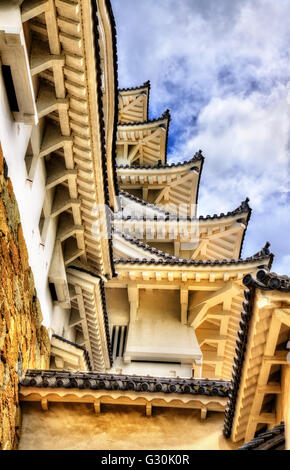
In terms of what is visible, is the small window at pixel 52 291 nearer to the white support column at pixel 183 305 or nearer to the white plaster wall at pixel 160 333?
the white plaster wall at pixel 160 333

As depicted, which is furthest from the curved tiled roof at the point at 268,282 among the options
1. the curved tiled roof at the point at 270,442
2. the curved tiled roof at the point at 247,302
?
the curved tiled roof at the point at 270,442

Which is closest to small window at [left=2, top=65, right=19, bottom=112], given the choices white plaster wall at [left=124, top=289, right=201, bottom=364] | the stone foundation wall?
the stone foundation wall

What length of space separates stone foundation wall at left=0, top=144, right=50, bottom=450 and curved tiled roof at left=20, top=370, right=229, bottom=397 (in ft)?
1.17

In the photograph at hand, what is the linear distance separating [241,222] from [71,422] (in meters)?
13.8

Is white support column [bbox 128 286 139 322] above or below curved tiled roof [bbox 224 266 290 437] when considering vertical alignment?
above

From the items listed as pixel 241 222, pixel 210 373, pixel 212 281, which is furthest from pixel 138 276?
pixel 241 222

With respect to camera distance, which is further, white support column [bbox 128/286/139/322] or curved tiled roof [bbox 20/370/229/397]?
white support column [bbox 128/286/139/322]

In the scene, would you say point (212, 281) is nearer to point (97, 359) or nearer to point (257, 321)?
point (97, 359)

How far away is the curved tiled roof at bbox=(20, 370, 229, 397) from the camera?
936 cm

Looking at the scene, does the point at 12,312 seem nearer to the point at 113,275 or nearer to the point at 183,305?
the point at 113,275

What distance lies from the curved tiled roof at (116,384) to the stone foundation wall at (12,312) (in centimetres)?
36

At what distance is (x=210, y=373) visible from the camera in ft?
62.2

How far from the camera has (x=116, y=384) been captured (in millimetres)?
9398

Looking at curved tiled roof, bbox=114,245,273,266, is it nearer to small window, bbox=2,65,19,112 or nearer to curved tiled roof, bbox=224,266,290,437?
curved tiled roof, bbox=224,266,290,437
